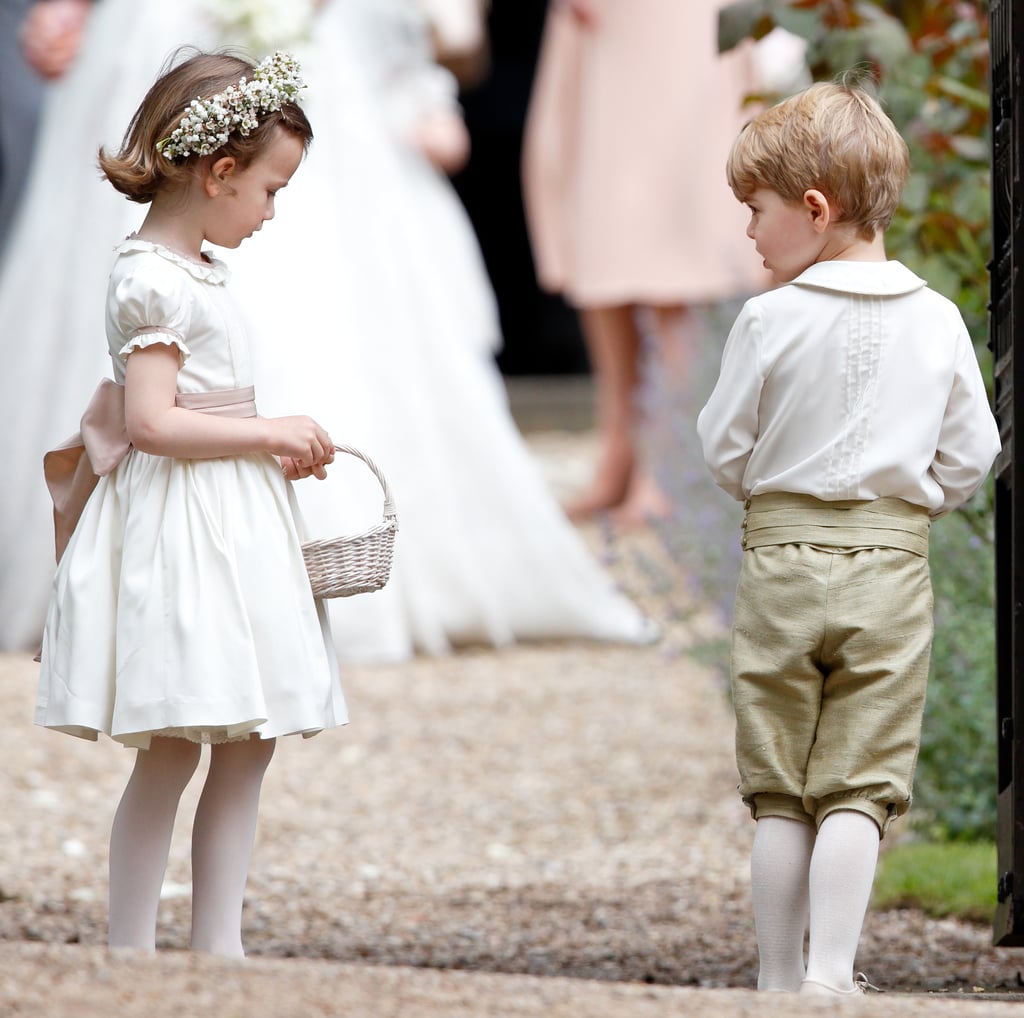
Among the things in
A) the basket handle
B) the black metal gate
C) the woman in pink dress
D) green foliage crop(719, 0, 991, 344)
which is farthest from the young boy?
the woman in pink dress

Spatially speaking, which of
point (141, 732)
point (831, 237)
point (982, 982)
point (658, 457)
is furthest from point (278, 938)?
point (658, 457)

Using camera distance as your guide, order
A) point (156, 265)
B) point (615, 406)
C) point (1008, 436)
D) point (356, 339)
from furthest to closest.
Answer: point (615, 406), point (356, 339), point (1008, 436), point (156, 265)

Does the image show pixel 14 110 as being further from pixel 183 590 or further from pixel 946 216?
pixel 183 590

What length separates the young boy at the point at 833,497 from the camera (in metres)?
2.20

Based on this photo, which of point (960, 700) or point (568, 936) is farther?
point (960, 700)

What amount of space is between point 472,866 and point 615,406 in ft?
12.1

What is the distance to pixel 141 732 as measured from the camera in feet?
7.16

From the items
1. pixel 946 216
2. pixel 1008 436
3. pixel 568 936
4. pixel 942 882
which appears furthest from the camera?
pixel 946 216

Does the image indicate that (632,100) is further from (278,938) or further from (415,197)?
(278,938)

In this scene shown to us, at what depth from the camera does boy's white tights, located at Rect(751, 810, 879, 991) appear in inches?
85.6

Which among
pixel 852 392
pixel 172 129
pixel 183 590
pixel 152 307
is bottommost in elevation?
pixel 183 590

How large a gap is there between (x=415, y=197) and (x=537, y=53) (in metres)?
5.36

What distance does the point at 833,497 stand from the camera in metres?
2.21

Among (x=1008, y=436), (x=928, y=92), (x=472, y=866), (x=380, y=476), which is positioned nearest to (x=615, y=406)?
(x=472, y=866)
